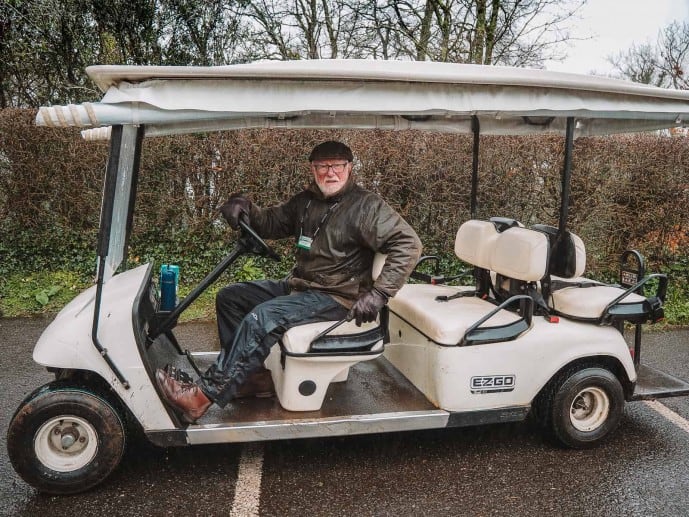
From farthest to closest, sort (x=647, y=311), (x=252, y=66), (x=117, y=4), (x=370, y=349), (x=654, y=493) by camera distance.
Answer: (x=117, y=4)
(x=647, y=311)
(x=370, y=349)
(x=654, y=493)
(x=252, y=66)

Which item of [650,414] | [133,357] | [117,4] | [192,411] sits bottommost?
[650,414]

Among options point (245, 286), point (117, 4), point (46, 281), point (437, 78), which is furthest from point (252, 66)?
point (117, 4)

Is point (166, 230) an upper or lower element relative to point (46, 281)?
upper

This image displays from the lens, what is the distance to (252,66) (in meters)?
2.71

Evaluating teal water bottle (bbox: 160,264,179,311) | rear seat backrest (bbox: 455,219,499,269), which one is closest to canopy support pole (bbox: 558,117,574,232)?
rear seat backrest (bbox: 455,219,499,269)

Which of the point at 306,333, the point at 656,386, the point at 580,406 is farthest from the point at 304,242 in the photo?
the point at 656,386

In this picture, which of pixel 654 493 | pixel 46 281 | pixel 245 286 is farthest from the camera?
pixel 46 281

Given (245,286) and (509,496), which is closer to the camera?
(509,496)

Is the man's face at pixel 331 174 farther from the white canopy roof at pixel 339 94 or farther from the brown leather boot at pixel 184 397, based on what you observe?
the brown leather boot at pixel 184 397

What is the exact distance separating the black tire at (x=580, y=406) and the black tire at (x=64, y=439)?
7.10ft

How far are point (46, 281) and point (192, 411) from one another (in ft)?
14.3

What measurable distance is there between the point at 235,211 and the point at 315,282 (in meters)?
0.59

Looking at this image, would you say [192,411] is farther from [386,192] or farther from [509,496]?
[386,192]

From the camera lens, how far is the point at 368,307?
2.98 metres
